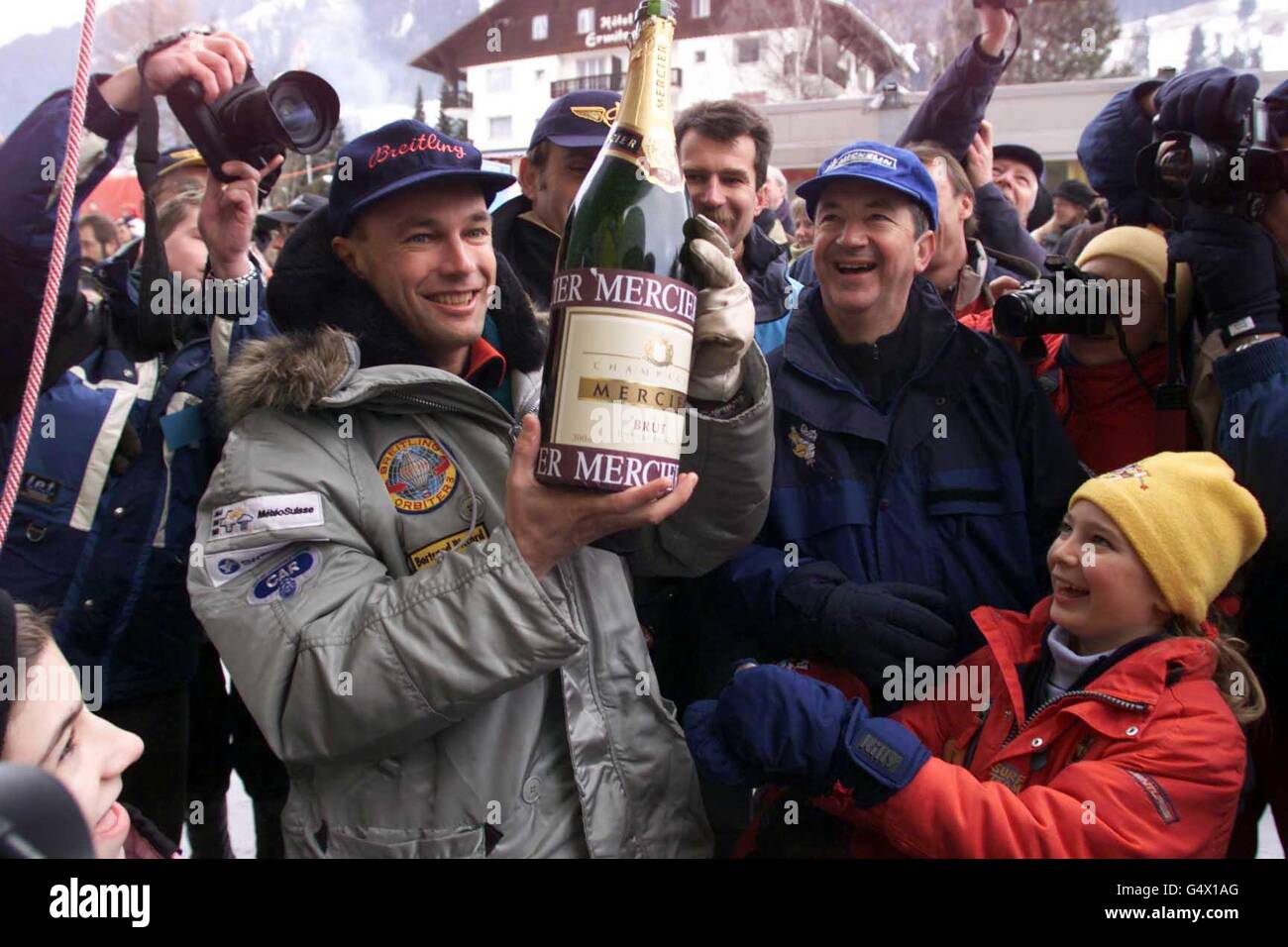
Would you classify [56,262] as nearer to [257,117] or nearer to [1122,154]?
[257,117]

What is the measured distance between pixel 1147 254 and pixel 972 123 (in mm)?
1378

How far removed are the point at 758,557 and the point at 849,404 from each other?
35cm

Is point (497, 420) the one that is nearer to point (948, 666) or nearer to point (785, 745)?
point (785, 745)

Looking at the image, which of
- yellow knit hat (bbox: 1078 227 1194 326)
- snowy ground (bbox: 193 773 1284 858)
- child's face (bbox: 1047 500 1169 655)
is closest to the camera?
child's face (bbox: 1047 500 1169 655)

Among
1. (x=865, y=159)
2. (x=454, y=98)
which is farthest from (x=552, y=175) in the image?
(x=454, y=98)

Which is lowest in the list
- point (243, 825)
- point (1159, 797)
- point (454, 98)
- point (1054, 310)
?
point (243, 825)

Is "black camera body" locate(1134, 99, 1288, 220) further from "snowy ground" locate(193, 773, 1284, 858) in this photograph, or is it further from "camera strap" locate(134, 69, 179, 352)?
"camera strap" locate(134, 69, 179, 352)

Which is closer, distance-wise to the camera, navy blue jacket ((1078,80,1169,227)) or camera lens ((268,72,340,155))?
camera lens ((268,72,340,155))

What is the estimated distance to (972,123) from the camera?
334cm

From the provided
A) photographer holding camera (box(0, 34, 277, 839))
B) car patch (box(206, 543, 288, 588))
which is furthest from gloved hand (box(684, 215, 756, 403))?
photographer holding camera (box(0, 34, 277, 839))

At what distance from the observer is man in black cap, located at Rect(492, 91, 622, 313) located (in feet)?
9.60

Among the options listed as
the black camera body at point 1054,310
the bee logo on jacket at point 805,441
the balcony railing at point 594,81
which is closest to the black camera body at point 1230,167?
the black camera body at point 1054,310

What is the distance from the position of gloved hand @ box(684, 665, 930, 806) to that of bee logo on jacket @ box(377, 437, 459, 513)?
0.57 m

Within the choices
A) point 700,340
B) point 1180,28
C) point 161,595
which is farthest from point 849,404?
point 1180,28
